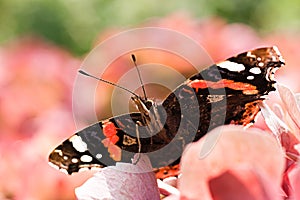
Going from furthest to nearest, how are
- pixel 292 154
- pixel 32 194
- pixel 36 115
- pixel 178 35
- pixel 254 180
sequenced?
pixel 178 35, pixel 36 115, pixel 32 194, pixel 292 154, pixel 254 180

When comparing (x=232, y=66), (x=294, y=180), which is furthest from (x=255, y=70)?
(x=294, y=180)

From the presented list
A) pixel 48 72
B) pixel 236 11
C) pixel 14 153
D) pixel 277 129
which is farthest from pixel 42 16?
pixel 277 129

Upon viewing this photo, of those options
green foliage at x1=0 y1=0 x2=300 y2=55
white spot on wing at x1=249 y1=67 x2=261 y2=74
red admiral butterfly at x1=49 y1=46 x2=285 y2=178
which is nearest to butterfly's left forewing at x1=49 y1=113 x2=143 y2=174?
red admiral butterfly at x1=49 y1=46 x2=285 y2=178

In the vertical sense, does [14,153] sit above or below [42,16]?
below

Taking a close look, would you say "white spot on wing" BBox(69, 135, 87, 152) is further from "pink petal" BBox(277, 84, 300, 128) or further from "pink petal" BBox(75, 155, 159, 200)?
"pink petal" BBox(277, 84, 300, 128)

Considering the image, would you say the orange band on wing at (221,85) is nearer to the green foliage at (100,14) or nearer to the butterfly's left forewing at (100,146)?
the butterfly's left forewing at (100,146)

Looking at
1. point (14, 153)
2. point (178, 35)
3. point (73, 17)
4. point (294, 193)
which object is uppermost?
point (73, 17)

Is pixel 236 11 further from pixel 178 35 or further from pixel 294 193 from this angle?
pixel 294 193
